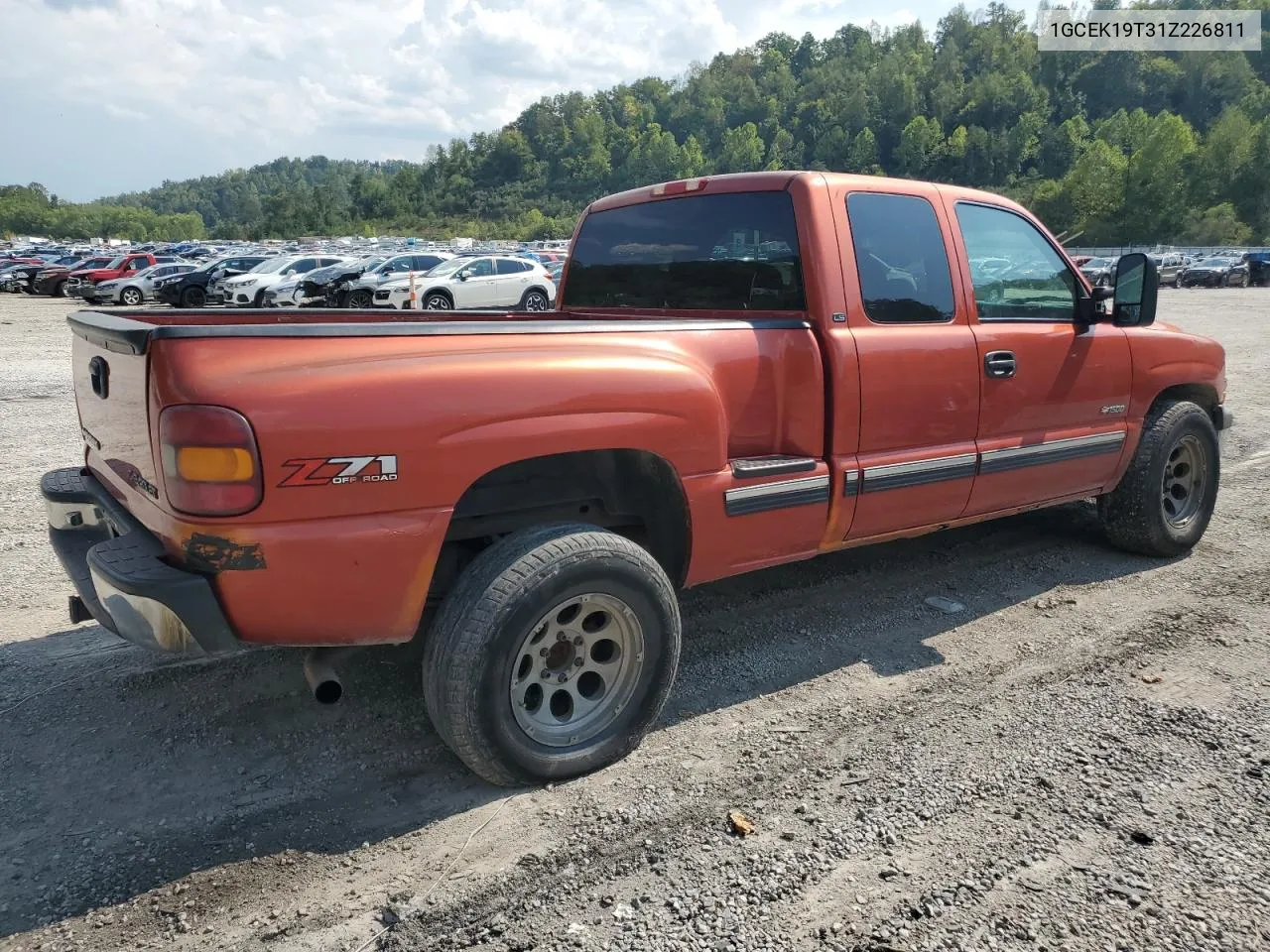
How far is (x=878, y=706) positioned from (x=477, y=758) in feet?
5.17

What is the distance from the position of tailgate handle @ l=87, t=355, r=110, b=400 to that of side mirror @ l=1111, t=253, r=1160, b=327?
4353 millimetres

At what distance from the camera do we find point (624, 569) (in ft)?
9.65

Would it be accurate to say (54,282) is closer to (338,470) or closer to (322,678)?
(322,678)

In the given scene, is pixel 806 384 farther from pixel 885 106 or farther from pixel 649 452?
pixel 885 106

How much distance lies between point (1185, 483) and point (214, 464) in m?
5.16

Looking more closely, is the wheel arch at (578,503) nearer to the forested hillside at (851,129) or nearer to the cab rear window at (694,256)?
the cab rear window at (694,256)

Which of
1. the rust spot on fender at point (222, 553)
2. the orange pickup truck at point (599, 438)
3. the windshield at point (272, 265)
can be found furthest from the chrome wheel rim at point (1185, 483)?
the windshield at point (272, 265)

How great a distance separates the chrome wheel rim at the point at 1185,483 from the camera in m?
5.18

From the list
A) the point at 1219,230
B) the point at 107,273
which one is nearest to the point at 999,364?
the point at 107,273

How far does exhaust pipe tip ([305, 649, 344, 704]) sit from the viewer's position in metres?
2.77

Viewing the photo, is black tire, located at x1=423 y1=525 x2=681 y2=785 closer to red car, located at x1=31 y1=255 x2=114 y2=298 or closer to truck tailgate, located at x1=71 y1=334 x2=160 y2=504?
truck tailgate, located at x1=71 y1=334 x2=160 y2=504

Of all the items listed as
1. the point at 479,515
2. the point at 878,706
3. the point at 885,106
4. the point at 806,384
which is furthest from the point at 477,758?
the point at 885,106

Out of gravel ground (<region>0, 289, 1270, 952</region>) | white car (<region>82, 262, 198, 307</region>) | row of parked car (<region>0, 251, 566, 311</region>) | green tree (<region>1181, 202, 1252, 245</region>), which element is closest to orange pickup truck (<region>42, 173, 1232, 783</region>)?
gravel ground (<region>0, 289, 1270, 952</region>)

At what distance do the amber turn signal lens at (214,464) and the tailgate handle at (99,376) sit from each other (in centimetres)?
69
